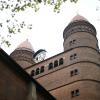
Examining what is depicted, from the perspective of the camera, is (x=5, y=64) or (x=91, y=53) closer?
(x=5, y=64)

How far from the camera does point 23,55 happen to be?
49469mm

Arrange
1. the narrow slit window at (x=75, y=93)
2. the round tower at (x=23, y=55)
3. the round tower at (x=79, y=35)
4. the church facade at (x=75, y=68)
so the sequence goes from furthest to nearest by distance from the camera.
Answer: the round tower at (x=23, y=55) < the round tower at (x=79, y=35) < the church facade at (x=75, y=68) < the narrow slit window at (x=75, y=93)

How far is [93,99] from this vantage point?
3173cm

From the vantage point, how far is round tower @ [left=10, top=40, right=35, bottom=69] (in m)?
48.3

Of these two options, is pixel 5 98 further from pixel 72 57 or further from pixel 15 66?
pixel 72 57

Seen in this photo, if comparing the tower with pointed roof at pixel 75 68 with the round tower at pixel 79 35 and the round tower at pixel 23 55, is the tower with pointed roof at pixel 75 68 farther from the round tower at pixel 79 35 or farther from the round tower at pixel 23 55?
the round tower at pixel 23 55

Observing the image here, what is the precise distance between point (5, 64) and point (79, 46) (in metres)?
17.7

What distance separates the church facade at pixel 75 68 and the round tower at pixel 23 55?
7.04m

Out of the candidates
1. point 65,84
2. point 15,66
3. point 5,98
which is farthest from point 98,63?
point 5,98

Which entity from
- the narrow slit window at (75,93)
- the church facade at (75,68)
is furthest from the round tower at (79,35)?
the narrow slit window at (75,93)

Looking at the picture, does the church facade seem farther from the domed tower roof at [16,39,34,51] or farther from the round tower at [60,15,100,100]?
the domed tower roof at [16,39,34,51]

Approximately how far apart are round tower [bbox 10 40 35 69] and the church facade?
704cm

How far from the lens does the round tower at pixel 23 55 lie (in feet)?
158

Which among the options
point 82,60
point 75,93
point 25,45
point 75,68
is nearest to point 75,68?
point 75,68
